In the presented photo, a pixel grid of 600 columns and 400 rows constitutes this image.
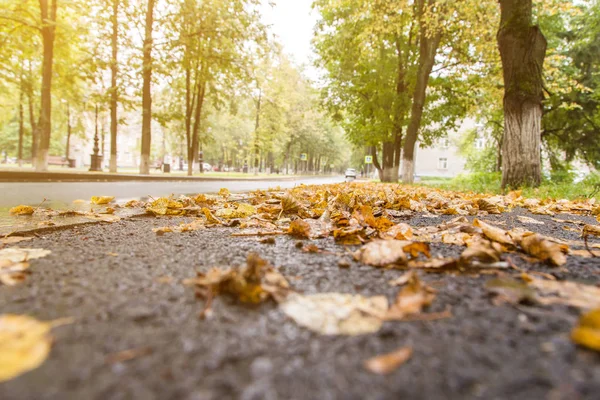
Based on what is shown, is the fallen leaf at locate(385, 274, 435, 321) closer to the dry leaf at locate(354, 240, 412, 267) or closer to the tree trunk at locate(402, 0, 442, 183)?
the dry leaf at locate(354, 240, 412, 267)

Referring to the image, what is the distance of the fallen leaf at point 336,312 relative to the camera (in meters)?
0.81

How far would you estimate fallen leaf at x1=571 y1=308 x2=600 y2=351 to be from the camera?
2.23 ft

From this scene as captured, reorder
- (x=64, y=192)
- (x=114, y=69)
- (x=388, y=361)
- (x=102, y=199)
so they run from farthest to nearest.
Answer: (x=114, y=69)
(x=64, y=192)
(x=102, y=199)
(x=388, y=361)

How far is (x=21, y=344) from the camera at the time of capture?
0.69 m

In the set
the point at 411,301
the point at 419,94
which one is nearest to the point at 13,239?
the point at 411,301

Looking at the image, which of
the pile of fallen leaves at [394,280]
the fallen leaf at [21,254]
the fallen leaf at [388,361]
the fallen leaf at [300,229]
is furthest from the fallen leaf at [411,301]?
the fallen leaf at [21,254]

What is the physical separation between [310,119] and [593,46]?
33804mm

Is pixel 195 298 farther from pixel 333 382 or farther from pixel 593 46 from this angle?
pixel 593 46

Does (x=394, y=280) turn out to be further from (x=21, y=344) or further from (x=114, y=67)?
(x=114, y=67)

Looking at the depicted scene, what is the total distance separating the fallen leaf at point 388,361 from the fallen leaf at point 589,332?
0.35 meters

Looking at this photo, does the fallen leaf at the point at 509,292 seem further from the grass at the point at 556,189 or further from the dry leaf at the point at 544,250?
the grass at the point at 556,189

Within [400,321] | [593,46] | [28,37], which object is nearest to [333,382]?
[400,321]

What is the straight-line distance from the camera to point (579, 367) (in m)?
0.63

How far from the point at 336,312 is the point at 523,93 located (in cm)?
718
